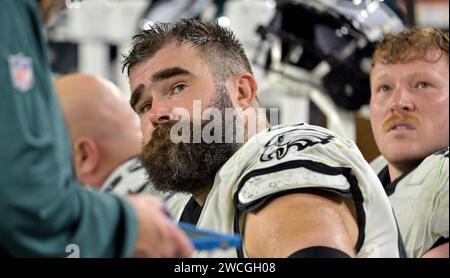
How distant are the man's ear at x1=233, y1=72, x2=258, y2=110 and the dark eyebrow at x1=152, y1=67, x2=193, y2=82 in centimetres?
12

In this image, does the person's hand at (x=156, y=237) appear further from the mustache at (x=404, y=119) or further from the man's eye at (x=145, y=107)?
the mustache at (x=404, y=119)

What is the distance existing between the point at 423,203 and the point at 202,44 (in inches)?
20.3

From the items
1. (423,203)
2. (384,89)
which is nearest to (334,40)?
(384,89)

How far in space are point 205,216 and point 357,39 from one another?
2393 millimetres

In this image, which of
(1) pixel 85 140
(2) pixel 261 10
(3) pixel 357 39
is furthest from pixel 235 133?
(2) pixel 261 10

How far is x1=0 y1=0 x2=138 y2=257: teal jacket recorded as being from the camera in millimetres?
969

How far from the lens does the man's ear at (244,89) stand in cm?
175

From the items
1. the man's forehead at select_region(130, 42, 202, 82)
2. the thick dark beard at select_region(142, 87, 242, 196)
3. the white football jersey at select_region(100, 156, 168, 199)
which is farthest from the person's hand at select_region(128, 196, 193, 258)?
the white football jersey at select_region(100, 156, 168, 199)

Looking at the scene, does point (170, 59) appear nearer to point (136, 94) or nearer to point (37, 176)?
point (136, 94)

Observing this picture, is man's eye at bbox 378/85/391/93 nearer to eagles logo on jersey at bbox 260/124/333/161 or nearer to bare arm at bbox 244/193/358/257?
eagles logo on jersey at bbox 260/124/333/161

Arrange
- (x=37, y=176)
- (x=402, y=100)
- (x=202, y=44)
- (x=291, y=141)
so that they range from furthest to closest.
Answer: (x=402, y=100), (x=202, y=44), (x=291, y=141), (x=37, y=176)

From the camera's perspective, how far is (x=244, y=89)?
1763 millimetres

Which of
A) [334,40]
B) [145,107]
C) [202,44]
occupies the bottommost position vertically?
[145,107]

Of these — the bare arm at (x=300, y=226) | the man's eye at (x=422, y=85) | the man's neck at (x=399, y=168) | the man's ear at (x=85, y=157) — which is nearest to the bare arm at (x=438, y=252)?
the man's neck at (x=399, y=168)
